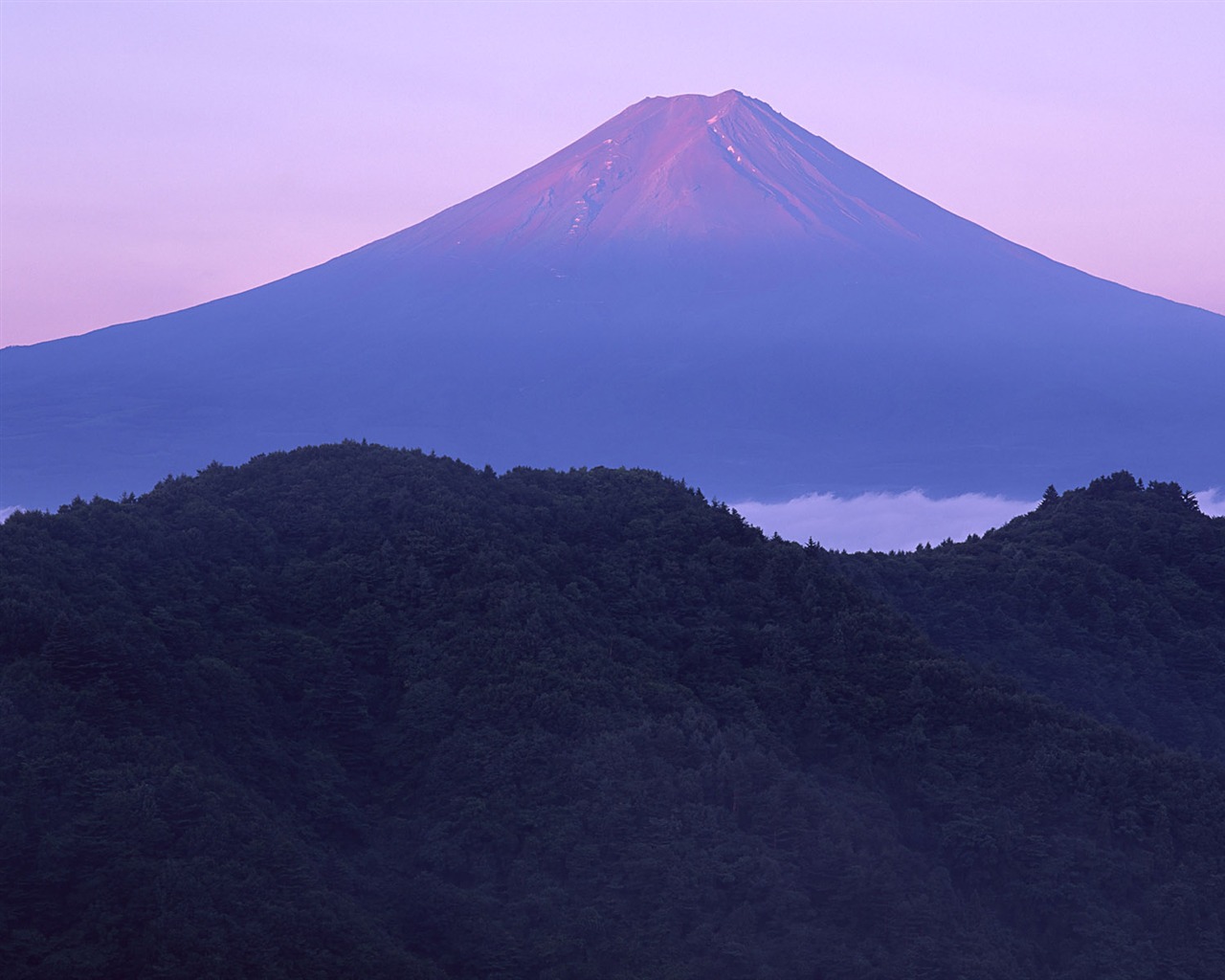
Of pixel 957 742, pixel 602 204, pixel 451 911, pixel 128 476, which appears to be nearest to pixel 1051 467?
pixel 602 204

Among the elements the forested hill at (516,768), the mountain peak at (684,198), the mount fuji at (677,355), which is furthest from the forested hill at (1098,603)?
the mountain peak at (684,198)

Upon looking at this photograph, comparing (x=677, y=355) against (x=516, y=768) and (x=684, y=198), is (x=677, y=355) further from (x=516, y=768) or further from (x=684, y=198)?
(x=516, y=768)

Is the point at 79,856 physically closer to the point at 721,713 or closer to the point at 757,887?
the point at 757,887

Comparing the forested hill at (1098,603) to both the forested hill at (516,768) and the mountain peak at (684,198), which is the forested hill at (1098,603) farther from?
Result: the mountain peak at (684,198)

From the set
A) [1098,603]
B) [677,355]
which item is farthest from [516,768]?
[677,355]

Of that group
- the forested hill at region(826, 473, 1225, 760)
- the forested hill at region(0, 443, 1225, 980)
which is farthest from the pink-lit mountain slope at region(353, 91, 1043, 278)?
the forested hill at region(0, 443, 1225, 980)

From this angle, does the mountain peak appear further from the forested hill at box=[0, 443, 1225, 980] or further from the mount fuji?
the forested hill at box=[0, 443, 1225, 980]
